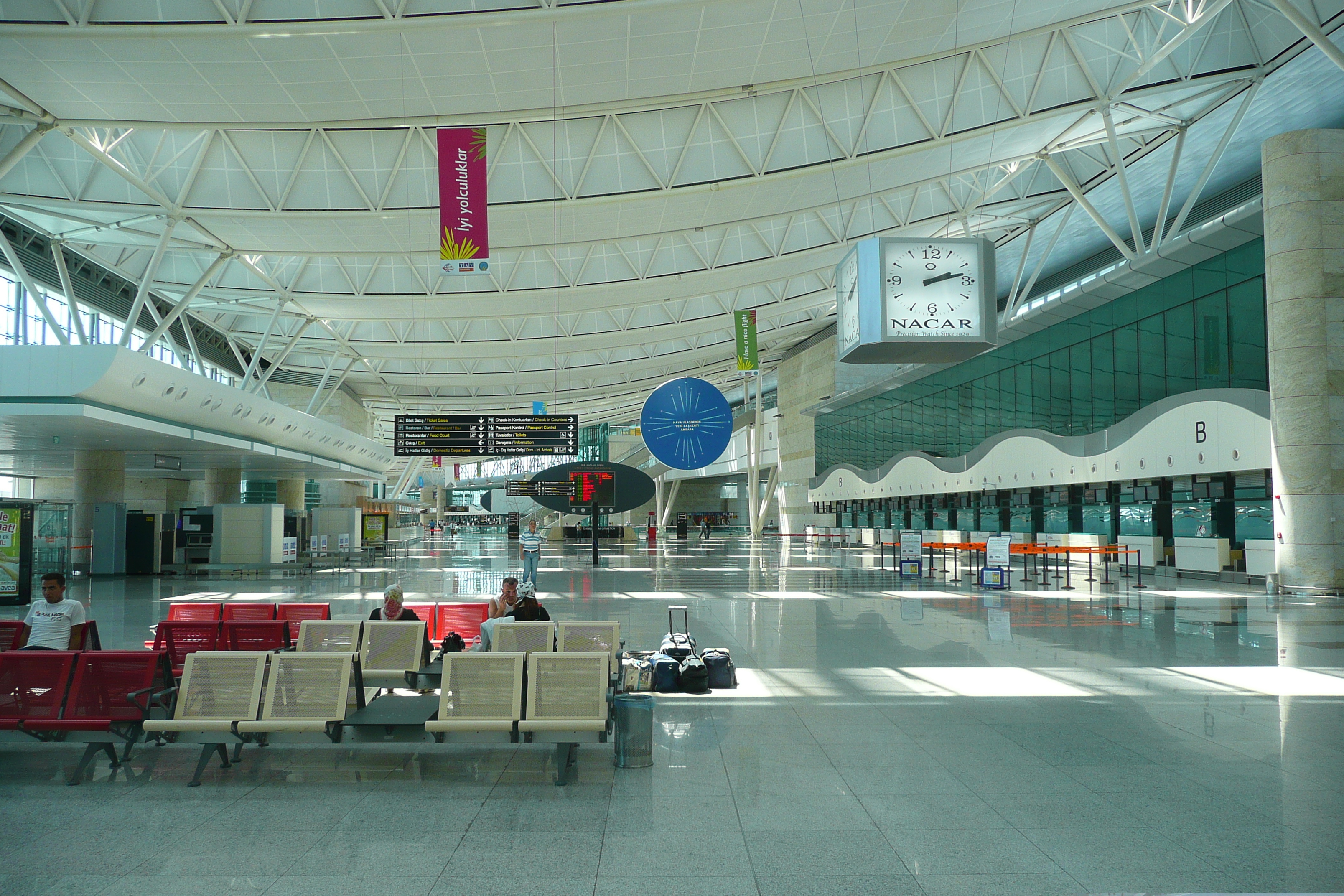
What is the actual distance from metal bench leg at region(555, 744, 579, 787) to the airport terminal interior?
0.03 metres

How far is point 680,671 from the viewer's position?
9.25 m

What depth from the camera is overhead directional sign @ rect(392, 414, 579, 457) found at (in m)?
27.8

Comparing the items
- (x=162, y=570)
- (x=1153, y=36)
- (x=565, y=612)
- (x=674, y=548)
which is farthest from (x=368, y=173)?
(x=674, y=548)

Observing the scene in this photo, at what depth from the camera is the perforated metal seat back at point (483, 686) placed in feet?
20.9

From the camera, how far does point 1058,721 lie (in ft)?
25.3

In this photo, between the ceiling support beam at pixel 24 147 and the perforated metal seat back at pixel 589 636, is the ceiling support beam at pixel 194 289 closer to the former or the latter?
the ceiling support beam at pixel 24 147

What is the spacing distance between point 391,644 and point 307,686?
6.44ft

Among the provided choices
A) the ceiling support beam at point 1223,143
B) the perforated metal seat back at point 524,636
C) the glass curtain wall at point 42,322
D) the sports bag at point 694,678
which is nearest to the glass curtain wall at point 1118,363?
the ceiling support beam at point 1223,143

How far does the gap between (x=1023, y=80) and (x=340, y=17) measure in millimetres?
14972

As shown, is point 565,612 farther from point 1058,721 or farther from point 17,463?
point 17,463

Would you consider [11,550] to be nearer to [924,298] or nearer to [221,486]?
[924,298]

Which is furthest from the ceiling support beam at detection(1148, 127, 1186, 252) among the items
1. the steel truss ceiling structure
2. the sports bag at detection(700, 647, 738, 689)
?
the sports bag at detection(700, 647, 738, 689)

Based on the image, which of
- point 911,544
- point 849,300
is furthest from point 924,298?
point 911,544

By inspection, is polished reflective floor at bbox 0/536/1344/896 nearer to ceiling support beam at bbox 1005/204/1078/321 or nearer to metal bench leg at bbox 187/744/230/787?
metal bench leg at bbox 187/744/230/787
